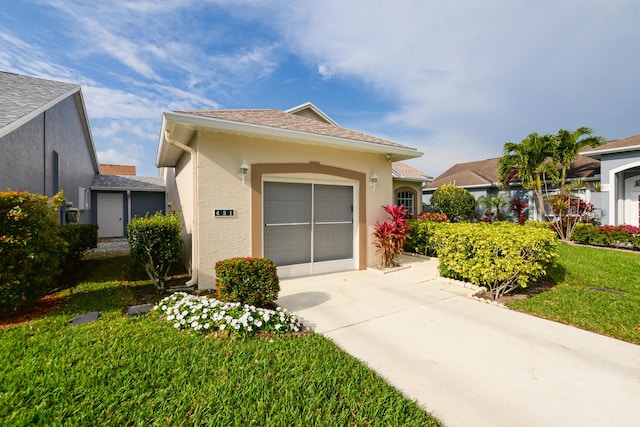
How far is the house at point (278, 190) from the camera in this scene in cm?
577

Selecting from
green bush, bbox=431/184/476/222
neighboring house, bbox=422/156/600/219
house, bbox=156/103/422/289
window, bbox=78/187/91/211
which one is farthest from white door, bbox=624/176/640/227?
window, bbox=78/187/91/211

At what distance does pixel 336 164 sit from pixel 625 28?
10.3 meters

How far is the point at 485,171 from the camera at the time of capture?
21484 millimetres

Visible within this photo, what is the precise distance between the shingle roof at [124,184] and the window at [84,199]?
0.65 m

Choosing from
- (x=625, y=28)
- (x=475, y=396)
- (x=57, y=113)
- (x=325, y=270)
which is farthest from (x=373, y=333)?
(x=57, y=113)

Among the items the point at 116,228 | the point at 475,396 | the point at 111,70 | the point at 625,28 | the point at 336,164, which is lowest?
the point at 475,396

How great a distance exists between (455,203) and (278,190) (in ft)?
41.9

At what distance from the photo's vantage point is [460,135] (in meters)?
18.2

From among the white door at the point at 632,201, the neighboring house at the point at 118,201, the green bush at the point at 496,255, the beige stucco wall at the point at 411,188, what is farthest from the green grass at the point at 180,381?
the white door at the point at 632,201

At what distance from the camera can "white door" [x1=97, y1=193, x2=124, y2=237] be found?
53.0ft

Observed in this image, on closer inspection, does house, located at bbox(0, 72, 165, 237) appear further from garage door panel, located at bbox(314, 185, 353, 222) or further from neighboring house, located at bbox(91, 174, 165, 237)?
garage door panel, located at bbox(314, 185, 353, 222)

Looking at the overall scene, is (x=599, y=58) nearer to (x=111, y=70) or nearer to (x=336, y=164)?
(x=336, y=164)

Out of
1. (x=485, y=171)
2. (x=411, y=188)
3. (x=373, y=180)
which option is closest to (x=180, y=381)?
(x=373, y=180)

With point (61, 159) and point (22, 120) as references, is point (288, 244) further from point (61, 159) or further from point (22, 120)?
point (61, 159)
